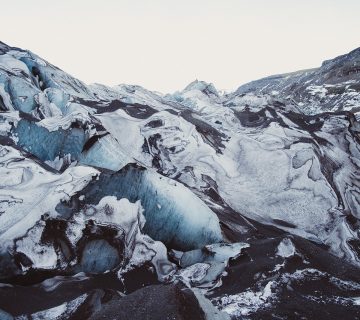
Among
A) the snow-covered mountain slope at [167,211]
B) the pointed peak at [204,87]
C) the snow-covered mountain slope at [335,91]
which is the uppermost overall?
the snow-covered mountain slope at [335,91]

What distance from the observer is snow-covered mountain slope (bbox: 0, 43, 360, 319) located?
5.86m

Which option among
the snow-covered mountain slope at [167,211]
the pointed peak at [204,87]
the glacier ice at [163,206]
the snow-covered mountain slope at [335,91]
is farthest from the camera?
the snow-covered mountain slope at [335,91]

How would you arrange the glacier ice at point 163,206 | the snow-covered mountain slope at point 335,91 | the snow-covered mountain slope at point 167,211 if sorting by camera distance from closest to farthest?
the snow-covered mountain slope at point 167,211 < the glacier ice at point 163,206 < the snow-covered mountain slope at point 335,91

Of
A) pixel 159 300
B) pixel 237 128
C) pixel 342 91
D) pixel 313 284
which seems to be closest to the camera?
pixel 159 300

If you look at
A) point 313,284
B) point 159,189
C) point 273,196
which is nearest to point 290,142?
point 273,196

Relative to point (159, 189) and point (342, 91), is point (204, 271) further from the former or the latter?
point (342, 91)

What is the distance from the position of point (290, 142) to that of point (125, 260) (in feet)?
31.0

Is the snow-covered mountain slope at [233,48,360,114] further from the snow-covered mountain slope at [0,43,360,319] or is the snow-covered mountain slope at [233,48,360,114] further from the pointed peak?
the snow-covered mountain slope at [0,43,360,319]

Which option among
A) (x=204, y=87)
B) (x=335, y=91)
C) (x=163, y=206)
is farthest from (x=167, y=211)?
(x=335, y=91)

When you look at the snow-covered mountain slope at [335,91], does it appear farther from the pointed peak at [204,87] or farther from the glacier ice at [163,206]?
the glacier ice at [163,206]

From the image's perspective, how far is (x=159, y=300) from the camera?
4.33 metres

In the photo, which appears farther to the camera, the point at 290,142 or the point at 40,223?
the point at 290,142

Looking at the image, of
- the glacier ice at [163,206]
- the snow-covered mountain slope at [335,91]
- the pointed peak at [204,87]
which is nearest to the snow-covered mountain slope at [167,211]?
the glacier ice at [163,206]

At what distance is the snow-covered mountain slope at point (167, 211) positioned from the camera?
19.2ft
